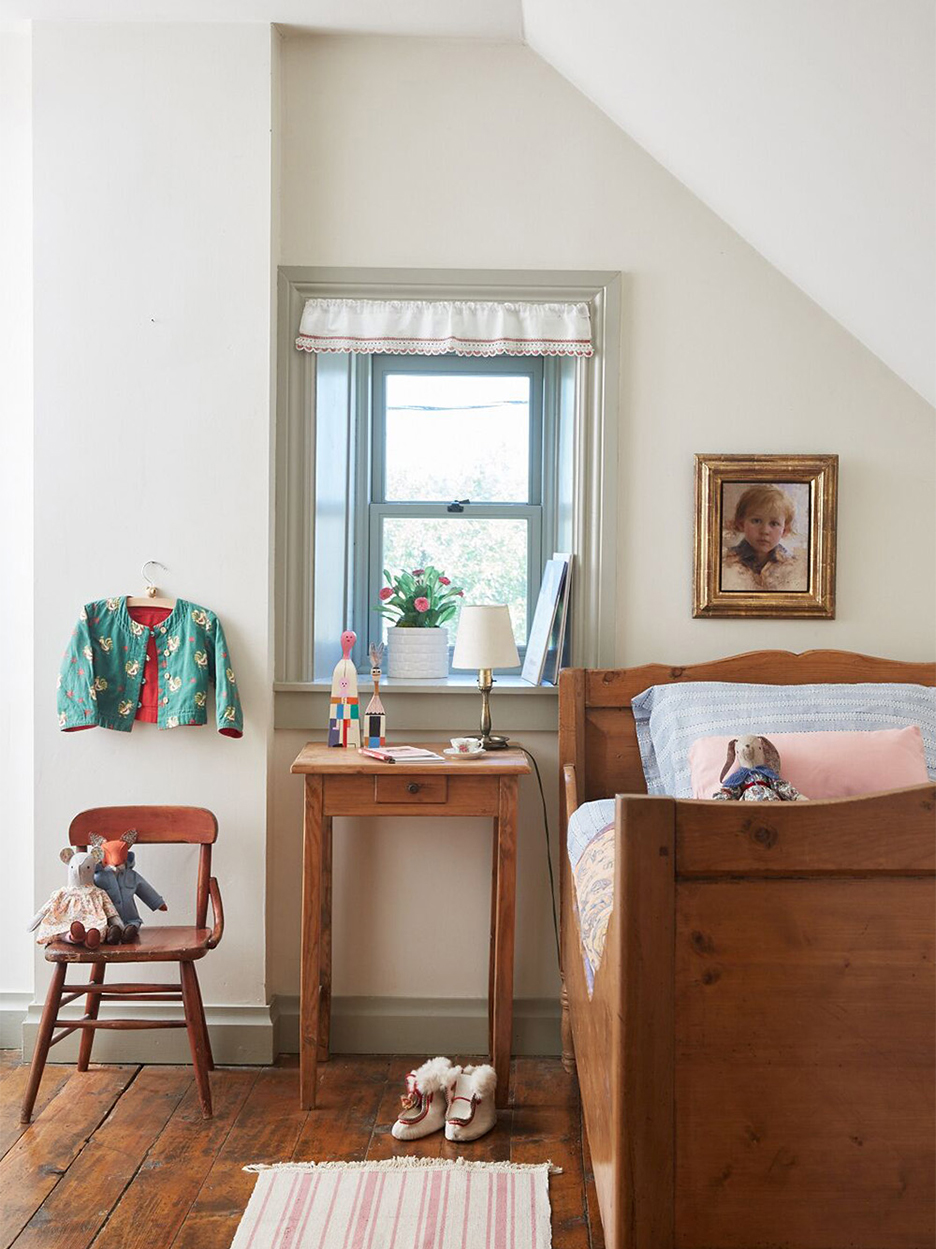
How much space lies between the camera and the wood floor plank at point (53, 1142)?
2137 mm

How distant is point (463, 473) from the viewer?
328cm

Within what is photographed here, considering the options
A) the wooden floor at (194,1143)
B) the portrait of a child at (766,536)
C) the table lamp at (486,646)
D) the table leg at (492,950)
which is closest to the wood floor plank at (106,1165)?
the wooden floor at (194,1143)

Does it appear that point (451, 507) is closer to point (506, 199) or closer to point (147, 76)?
point (506, 199)

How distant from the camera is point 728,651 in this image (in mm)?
2920

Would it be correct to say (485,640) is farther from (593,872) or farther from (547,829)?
(593,872)

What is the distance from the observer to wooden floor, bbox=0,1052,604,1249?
6.85ft

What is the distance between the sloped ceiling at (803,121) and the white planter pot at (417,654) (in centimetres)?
135

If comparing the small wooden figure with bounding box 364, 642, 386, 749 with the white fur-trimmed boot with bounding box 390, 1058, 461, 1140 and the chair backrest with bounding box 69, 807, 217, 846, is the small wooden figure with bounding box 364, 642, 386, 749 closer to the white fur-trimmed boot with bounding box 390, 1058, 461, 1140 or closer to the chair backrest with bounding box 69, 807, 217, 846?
the chair backrest with bounding box 69, 807, 217, 846

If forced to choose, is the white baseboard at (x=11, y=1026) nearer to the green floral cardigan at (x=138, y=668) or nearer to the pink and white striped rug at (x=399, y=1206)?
the green floral cardigan at (x=138, y=668)

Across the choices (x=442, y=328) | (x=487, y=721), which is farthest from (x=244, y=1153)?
(x=442, y=328)

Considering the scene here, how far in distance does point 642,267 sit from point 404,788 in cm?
150

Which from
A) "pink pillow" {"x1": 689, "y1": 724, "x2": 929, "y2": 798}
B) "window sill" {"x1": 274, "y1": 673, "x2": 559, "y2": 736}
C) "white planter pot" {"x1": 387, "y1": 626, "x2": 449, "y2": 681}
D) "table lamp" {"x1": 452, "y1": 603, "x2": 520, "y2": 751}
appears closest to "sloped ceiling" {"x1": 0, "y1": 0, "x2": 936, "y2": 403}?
"pink pillow" {"x1": 689, "y1": 724, "x2": 929, "y2": 798}

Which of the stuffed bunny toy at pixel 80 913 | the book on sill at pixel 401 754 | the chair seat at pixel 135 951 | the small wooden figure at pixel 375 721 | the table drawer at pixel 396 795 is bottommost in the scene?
the chair seat at pixel 135 951

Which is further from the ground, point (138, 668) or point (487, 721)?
point (138, 668)
